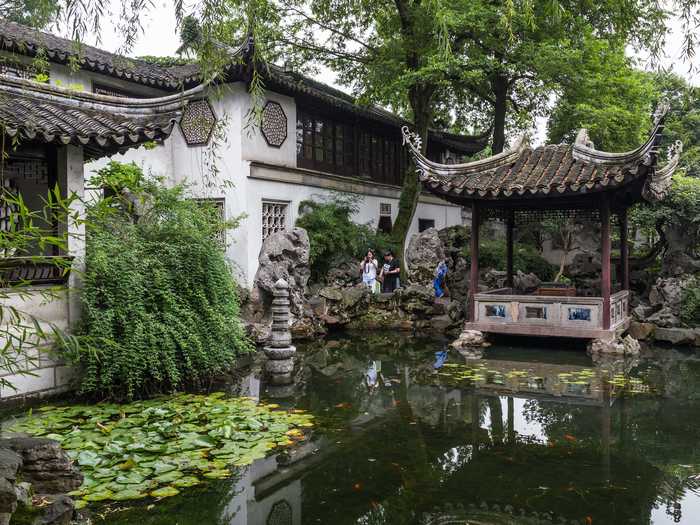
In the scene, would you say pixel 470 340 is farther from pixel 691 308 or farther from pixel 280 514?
pixel 280 514

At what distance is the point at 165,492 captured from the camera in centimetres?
375

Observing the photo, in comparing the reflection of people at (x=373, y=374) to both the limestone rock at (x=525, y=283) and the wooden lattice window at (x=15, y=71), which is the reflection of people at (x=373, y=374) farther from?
the wooden lattice window at (x=15, y=71)

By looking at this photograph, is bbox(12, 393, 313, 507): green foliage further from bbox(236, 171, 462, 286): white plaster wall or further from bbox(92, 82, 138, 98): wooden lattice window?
bbox(92, 82, 138, 98): wooden lattice window

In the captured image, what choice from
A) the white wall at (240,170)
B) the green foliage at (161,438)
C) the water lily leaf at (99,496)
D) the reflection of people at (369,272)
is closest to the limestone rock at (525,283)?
the reflection of people at (369,272)

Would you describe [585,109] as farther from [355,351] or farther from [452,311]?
[355,351]

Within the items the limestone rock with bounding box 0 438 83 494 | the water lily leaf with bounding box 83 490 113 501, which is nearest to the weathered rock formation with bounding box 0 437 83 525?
the limestone rock with bounding box 0 438 83 494

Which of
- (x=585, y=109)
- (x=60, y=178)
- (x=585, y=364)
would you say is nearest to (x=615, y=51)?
(x=585, y=109)

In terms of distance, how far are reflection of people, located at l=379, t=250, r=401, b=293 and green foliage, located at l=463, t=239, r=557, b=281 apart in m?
2.90

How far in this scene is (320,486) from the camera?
4.04 meters

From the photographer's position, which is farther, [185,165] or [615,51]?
[615,51]

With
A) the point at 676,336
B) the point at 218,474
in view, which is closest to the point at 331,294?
the point at 676,336

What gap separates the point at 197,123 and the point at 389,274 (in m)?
5.83

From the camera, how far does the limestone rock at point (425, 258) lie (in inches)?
523

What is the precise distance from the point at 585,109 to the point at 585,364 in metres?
7.45
